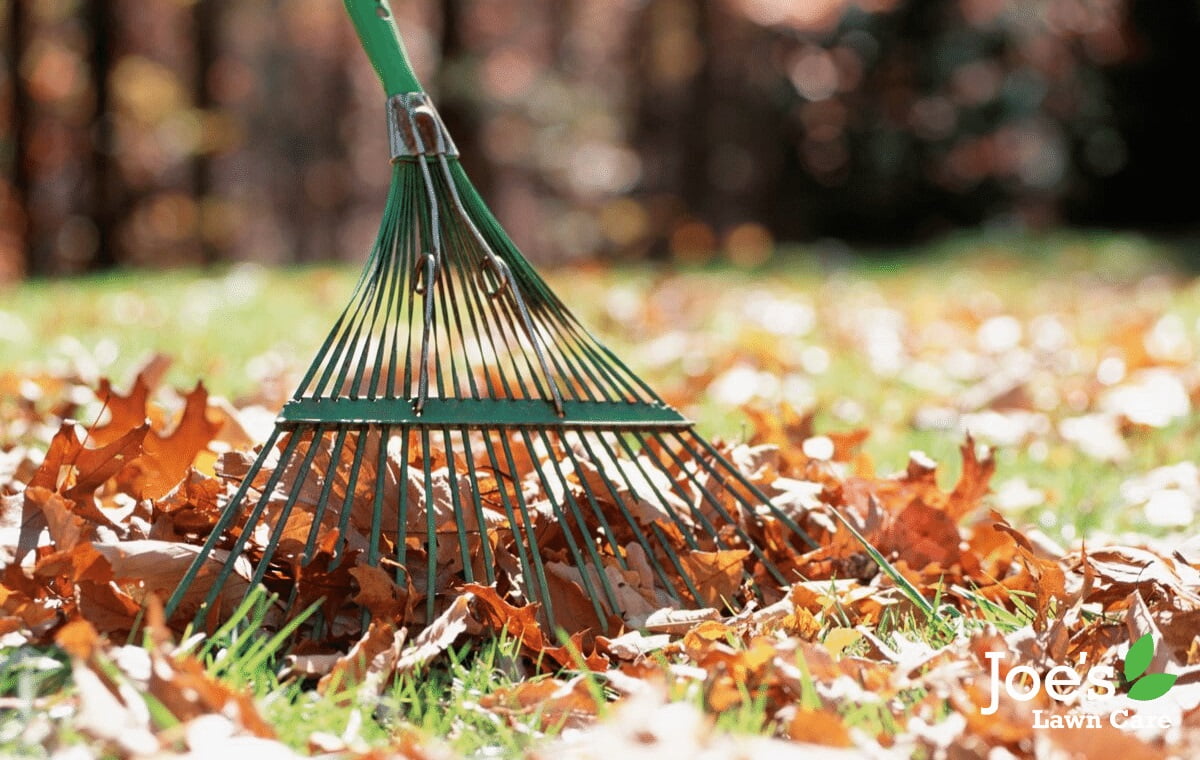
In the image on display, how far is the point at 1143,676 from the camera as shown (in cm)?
139

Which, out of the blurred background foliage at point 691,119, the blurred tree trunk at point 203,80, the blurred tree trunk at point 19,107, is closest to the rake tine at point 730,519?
the blurred background foliage at point 691,119

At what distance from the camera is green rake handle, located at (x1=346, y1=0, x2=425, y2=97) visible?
67.3 inches

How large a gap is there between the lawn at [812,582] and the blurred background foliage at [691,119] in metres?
5.19

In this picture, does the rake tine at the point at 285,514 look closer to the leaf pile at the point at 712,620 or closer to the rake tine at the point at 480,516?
the leaf pile at the point at 712,620

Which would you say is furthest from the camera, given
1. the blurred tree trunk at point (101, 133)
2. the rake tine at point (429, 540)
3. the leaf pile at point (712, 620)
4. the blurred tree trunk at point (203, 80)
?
the blurred tree trunk at point (203, 80)

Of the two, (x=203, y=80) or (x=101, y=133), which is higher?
(x=203, y=80)

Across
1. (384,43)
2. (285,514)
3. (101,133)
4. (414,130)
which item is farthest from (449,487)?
Answer: (101,133)

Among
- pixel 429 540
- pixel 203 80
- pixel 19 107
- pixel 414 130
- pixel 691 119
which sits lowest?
pixel 429 540

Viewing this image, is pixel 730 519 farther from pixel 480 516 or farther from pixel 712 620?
pixel 480 516

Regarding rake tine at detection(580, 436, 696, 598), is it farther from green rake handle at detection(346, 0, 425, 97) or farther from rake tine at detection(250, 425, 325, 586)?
green rake handle at detection(346, 0, 425, 97)

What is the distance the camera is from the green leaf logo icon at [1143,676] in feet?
4.42

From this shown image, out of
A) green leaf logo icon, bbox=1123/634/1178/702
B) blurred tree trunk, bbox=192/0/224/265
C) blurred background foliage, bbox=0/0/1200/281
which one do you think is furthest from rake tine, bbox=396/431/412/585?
blurred tree trunk, bbox=192/0/224/265

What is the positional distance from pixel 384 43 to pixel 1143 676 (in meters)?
1.27

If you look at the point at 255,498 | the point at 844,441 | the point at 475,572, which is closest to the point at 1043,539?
the point at 844,441
